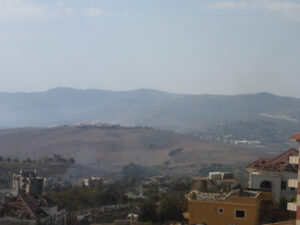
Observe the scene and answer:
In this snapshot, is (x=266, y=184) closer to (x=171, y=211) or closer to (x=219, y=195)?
(x=219, y=195)

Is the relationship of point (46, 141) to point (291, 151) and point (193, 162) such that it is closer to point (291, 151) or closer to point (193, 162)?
point (193, 162)

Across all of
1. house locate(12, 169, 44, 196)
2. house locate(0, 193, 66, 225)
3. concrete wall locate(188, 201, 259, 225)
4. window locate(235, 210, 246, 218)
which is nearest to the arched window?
concrete wall locate(188, 201, 259, 225)

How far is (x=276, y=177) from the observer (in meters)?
25.5

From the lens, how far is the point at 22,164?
82.3 metres

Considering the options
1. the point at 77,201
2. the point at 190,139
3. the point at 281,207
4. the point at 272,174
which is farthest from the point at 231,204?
the point at 190,139

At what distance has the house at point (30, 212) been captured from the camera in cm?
2925

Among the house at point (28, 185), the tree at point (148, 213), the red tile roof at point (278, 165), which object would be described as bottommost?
the house at point (28, 185)

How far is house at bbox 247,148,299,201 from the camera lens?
82.5ft

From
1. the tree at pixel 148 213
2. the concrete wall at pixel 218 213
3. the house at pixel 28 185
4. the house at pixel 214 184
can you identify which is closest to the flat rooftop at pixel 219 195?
the concrete wall at pixel 218 213

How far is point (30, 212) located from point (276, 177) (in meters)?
12.5

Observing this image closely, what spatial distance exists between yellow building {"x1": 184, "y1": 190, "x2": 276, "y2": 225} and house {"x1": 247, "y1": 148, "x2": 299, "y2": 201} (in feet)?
11.6

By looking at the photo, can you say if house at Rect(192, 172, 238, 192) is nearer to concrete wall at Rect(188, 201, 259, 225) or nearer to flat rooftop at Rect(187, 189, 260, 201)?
flat rooftop at Rect(187, 189, 260, 201)

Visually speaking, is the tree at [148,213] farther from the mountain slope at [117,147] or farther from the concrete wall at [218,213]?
the mountain slope at [117,147]

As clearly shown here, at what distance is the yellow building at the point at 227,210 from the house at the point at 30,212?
34.3 feet
